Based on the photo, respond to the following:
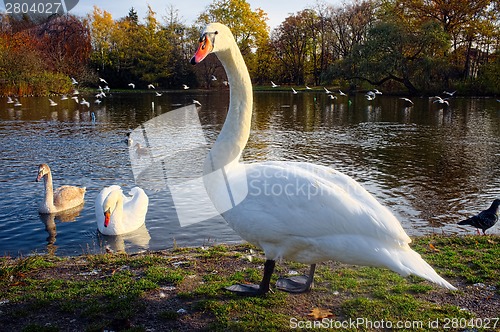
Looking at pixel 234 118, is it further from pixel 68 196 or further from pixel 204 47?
pixel 68 196

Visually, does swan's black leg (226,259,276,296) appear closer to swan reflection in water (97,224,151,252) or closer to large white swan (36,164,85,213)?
swan reflection in water (97,224,151,252)

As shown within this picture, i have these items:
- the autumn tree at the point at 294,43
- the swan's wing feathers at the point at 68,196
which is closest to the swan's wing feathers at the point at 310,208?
the swan's wing feathers at the point at 68,196

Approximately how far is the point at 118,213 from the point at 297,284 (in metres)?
5.18

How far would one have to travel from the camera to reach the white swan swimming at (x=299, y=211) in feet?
12.3

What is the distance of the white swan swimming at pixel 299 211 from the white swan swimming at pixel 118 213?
200 inches

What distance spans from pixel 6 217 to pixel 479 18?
63439mm

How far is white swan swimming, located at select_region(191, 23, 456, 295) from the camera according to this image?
12.3ft

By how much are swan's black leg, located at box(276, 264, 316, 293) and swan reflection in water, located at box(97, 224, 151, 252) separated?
13.3 ft

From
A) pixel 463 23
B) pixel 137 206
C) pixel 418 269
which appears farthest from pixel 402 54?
pixel 418 269

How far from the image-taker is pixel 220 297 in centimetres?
455

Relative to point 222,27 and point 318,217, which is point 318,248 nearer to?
point 318,217

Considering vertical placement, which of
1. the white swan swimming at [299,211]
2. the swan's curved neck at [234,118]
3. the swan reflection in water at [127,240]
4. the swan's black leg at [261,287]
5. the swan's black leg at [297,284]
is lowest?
the swan reflection in water at [127,240]

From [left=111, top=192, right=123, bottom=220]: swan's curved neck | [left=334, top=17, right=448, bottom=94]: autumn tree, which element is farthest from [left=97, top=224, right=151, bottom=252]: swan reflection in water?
[left=334, top=17, right=448, bottom=94]: autumn tree

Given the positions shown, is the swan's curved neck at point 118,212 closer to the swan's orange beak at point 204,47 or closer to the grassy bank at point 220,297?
the grassy bank at point 220,297
